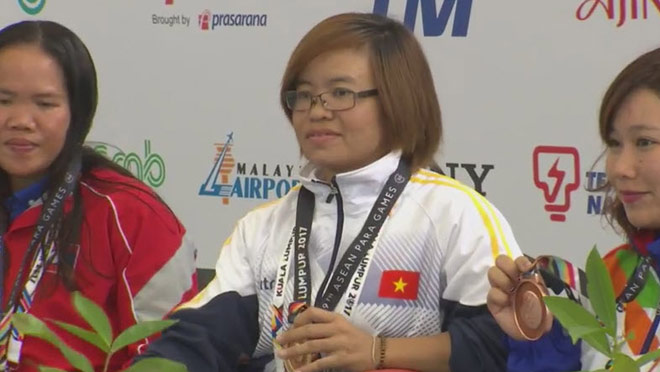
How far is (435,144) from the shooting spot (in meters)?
2.03

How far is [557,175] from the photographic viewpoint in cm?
303

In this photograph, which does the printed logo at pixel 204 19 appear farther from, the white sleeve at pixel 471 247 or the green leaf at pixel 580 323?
the green leaf at pixel 580 323

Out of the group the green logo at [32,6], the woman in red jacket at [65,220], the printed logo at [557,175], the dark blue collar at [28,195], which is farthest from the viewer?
the green logo at [32,6]

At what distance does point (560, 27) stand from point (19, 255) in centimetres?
154

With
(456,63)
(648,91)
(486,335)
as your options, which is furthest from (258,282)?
(456,63)

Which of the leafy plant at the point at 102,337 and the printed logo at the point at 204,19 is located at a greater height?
the printed logo at the point at 204,19

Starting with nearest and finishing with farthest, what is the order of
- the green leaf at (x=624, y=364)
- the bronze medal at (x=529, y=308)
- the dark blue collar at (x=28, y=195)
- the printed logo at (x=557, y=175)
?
the green leaf at (x=624, y=364)
the bronze medal at (x=529, y=308)
the dark blue collar at (x=28, y=195)
the printed logo at (x=557, y=175)

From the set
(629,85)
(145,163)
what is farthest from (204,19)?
(629,85)

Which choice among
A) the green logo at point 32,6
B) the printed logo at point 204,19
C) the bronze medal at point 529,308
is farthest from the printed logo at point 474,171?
the green logo at point 32,6

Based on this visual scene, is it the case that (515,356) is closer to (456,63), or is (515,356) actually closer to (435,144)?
(435,144)

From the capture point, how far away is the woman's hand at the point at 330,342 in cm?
179

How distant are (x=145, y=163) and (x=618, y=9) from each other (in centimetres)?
168

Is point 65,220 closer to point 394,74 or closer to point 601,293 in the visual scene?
point 394,74

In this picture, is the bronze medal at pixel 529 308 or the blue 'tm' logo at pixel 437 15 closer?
the bronze medal at pixel 529 308
